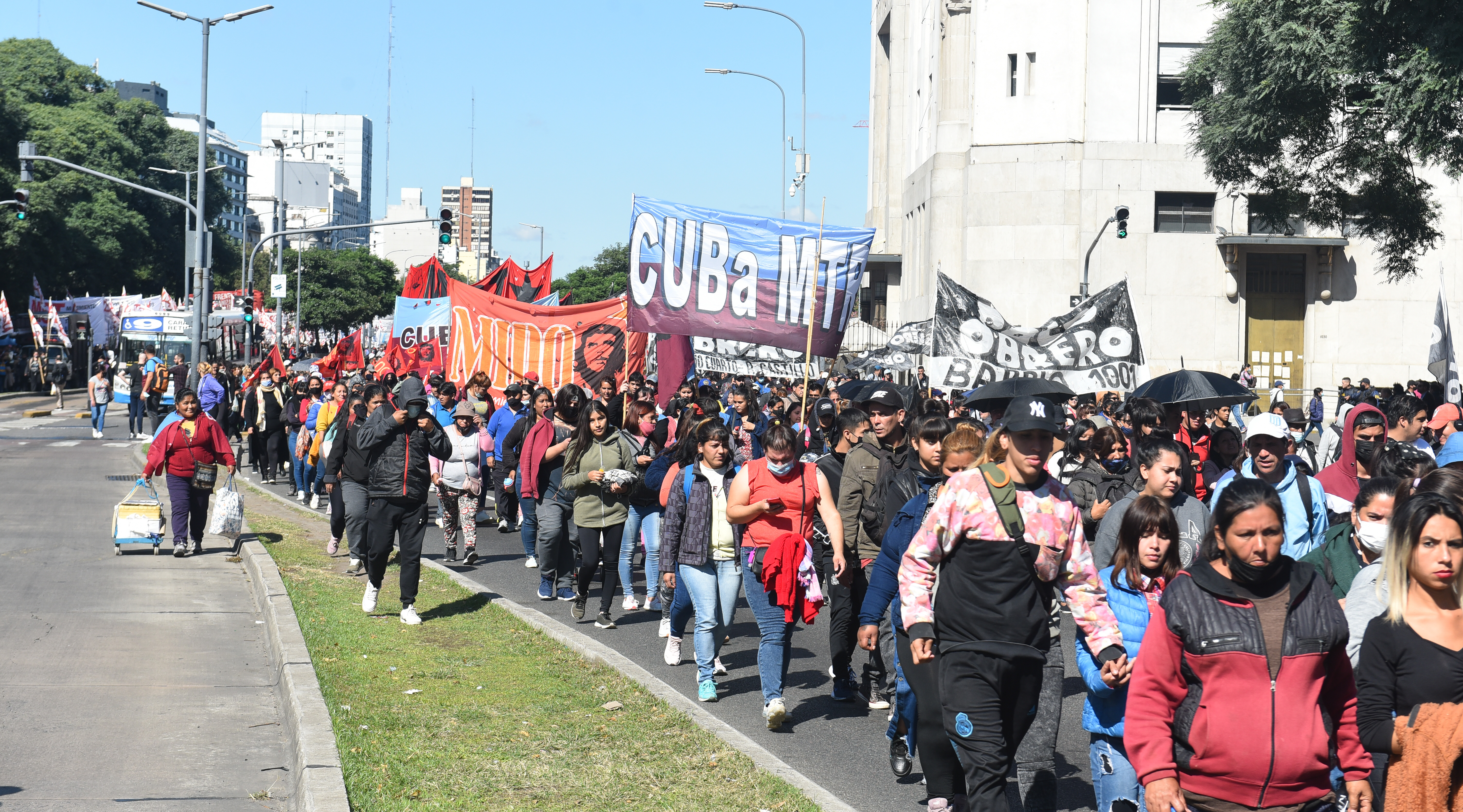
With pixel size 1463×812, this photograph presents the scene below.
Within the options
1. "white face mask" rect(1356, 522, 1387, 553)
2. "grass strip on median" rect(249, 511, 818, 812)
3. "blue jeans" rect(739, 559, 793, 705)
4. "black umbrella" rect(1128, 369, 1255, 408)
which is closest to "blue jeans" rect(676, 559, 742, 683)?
"grass strip on median" rect(249, 511, 818, 812)

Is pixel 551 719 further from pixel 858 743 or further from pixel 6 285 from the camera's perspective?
pixel 6 285

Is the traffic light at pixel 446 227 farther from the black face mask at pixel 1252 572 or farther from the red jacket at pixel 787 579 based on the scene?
the black face mask at pixel 1252 572

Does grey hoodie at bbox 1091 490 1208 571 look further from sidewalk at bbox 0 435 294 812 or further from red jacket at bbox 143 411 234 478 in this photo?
red jacket at bbox 143 411 234 478

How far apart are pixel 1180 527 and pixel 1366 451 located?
2.08 metres

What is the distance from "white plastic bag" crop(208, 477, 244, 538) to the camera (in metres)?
13.5

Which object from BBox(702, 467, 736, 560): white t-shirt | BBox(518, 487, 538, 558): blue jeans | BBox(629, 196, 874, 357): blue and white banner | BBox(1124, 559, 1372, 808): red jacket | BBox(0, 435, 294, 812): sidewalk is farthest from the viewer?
BBox(629, 196, 874, 357): blue and white banner

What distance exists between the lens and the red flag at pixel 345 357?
26.2 m

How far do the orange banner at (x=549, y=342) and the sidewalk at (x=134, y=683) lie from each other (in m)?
6.34

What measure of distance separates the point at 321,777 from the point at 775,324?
7876 mm

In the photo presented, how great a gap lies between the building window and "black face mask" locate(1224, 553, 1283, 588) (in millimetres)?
37310

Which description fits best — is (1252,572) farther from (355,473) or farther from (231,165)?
(231,165)

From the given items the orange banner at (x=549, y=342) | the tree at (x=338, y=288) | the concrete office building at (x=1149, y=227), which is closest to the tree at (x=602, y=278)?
the tree at (x=338, y=288)

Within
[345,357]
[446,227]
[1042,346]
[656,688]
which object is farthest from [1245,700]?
[446,227]

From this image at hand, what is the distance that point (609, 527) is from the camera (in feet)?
34.0
